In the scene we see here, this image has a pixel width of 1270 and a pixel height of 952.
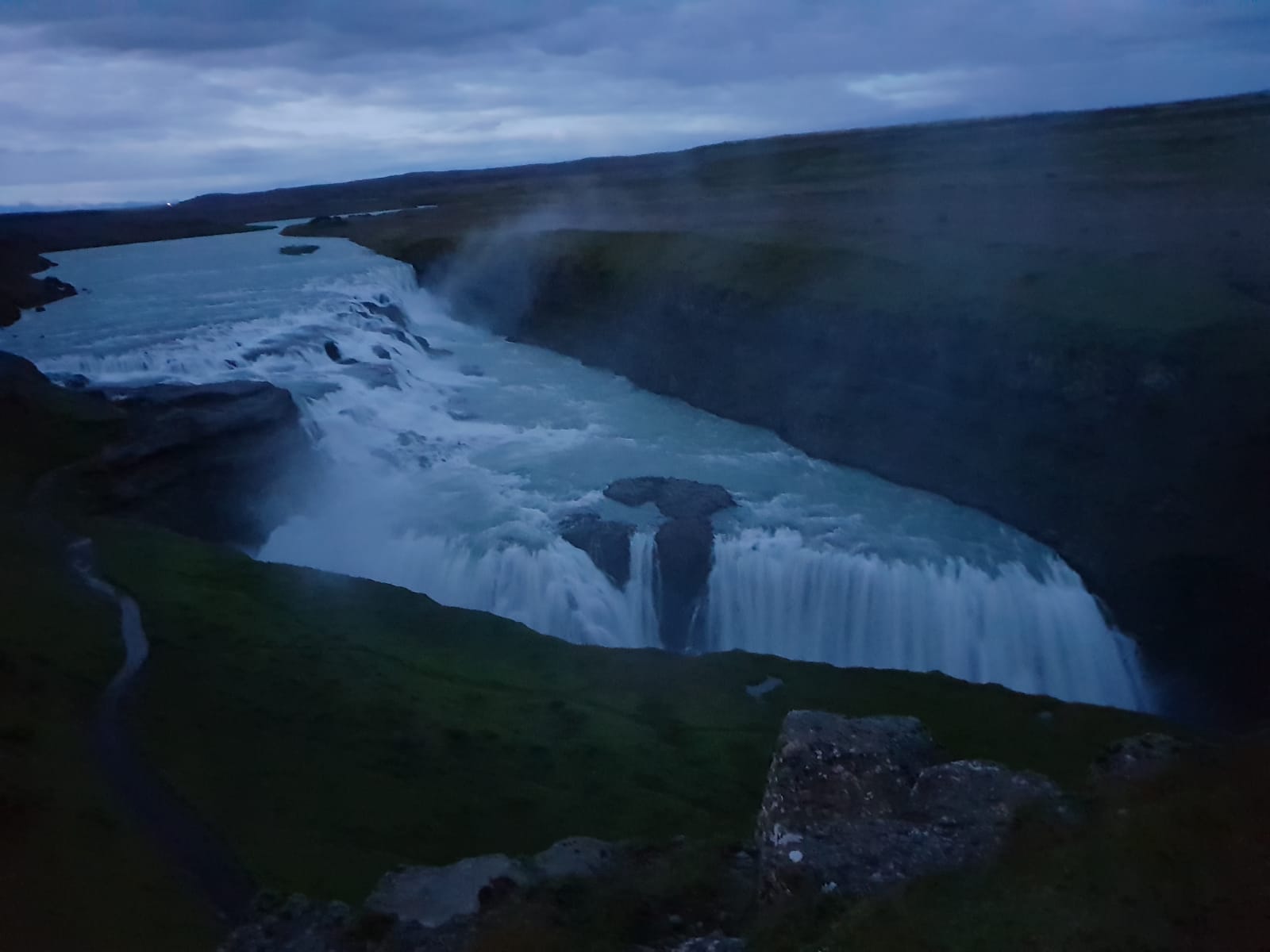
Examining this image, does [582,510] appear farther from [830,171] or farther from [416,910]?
[830,171]

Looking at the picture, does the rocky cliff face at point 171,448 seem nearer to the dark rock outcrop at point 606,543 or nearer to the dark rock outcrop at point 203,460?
the dark rock outcrop at point 203,460

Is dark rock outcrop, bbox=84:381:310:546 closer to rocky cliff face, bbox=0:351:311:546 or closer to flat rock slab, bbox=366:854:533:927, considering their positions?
rocky cliff face, bbox=0:351:311:546

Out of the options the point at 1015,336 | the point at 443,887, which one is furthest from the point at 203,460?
the point at 1015,336

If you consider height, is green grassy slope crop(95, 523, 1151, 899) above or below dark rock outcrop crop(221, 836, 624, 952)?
below

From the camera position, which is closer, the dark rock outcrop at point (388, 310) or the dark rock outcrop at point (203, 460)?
the dark rock outcrop at point (203, 460)

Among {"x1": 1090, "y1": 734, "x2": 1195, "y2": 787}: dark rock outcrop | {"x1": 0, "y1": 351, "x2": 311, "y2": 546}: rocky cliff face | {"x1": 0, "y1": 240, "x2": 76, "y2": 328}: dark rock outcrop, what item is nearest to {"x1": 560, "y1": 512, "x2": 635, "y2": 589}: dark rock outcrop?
{"x1": 0, "y1": 351, "x2": 311, "y2": 546}: rocky cliff face

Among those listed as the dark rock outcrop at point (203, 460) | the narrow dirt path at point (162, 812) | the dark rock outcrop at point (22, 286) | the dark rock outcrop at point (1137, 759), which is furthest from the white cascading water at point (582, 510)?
the dark rock outcrop at point (1137, 759)

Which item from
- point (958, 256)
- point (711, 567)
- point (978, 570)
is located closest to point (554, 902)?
point (711, 567)
